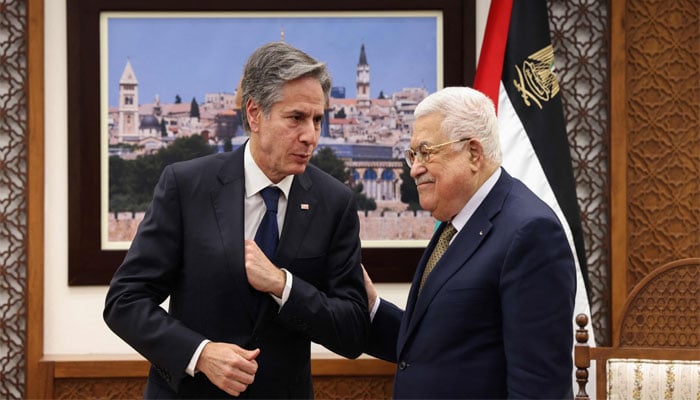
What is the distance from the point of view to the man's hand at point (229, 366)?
213 centimetres

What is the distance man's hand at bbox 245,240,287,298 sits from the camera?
219 centimetres

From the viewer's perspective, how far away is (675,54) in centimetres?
414

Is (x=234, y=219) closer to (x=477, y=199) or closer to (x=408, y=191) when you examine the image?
(x=477, y=199)

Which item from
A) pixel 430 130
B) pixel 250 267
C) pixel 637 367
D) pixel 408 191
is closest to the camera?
pixel 430 130

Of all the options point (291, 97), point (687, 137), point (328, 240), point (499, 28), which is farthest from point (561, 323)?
point (687, 137)

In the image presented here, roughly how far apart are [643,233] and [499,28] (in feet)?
4.08

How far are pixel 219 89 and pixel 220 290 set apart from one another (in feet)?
6.94

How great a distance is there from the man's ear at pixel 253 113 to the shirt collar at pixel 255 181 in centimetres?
10

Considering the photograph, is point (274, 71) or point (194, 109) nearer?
point (274, 71)

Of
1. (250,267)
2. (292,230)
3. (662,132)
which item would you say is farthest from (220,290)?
(662,132)

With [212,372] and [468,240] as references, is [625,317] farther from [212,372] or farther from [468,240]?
[212,372]

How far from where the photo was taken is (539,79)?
3941mm

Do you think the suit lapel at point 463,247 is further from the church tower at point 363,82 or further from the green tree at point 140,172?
the green tree at point 140,172

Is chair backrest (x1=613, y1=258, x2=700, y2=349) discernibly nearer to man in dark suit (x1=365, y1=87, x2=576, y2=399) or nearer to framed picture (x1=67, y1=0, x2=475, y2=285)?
framed picture (x1=67, y1=0, x2=475, y2=285)
